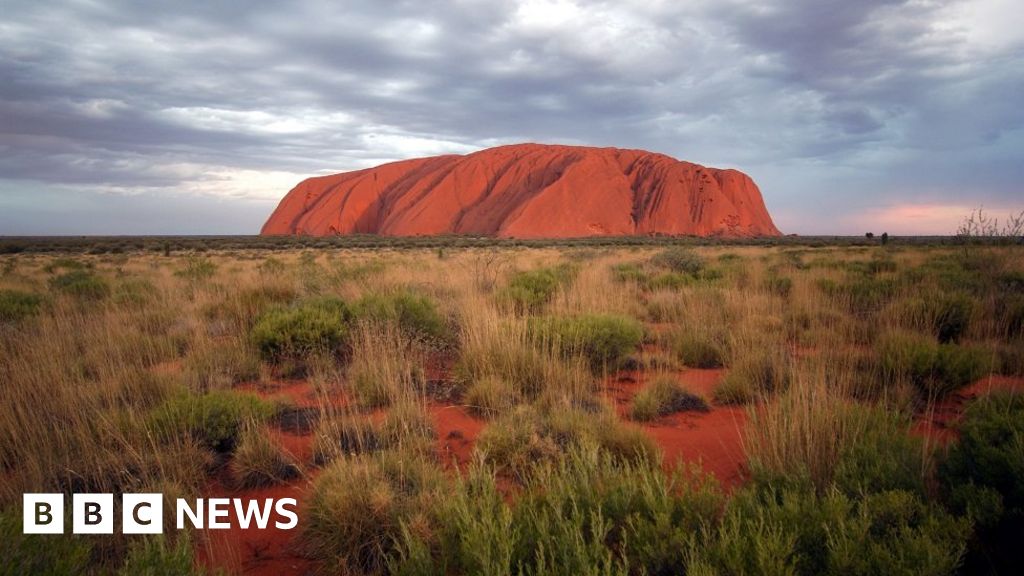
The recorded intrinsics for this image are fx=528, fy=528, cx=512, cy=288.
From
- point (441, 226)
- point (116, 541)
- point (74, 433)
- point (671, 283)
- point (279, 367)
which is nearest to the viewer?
point (116, 541)

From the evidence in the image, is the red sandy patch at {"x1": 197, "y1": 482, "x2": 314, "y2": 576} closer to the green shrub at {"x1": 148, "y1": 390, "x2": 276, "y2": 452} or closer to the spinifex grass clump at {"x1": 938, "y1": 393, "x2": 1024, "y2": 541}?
the green shrub at {"x1": 148, "y1": 390, "x2": 276, "y2": 452}

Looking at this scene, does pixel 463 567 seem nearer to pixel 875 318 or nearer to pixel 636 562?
pixel 636 562

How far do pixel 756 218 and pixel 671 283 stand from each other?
289ft

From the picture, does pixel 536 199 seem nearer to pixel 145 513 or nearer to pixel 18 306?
pixel 18 306

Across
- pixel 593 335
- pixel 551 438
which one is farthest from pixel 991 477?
pixel 593 335

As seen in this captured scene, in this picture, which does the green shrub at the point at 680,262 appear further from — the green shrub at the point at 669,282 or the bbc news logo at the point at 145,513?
the bbc news logo at the point at 145,513

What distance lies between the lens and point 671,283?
11.0m

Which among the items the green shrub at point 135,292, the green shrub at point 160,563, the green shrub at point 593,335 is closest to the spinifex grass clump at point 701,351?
the green shrub at point 593,335

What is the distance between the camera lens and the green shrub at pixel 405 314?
6137mm

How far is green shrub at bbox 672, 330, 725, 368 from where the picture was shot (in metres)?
5.78

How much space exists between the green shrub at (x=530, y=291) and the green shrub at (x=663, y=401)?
2783mm

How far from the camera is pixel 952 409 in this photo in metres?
4.15

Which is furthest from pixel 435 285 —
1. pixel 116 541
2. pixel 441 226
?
pixel 441 226

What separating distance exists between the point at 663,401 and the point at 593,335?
4.31 ft
